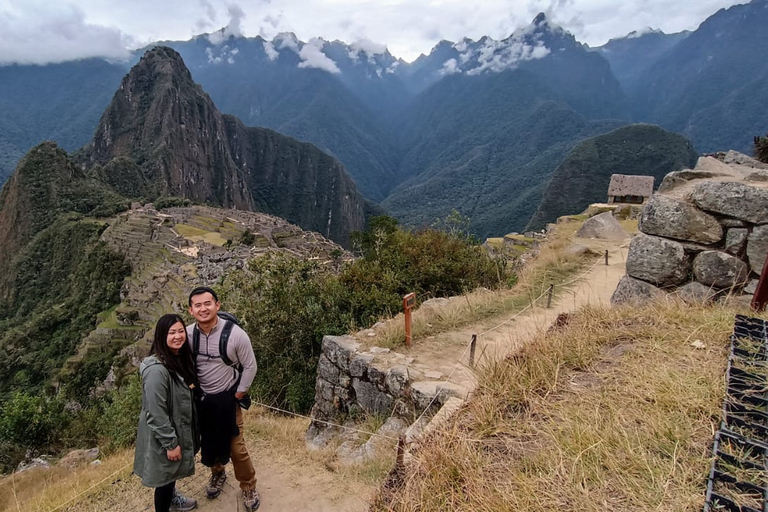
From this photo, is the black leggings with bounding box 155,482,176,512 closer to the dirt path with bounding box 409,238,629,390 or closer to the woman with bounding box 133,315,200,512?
the woman with bounding box 133,315,200,512

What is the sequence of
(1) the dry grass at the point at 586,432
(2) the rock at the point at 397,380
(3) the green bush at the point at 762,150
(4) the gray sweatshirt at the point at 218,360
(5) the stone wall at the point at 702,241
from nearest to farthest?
(1) the dry grass at the point at 586,432 < (4) the gray sweatshirt at the point at 218,360 < (5) the stone wall at the point at 702,241 < (2) the rock at the point at 397,380 < (3) the green bush at the point at 762,150

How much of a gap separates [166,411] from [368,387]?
2.57 m

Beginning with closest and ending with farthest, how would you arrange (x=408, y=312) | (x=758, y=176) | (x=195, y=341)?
(x=195, y=341) → (x=758, y=176) → (x=408, y=312)

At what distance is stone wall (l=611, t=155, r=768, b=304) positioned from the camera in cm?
434

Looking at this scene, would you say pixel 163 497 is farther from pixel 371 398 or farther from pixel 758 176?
pixel 758 176

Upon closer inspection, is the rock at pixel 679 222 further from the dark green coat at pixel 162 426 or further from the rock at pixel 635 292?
the dark green coat at pixel 162 426

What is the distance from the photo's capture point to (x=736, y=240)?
14.6ft

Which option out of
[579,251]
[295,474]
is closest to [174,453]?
[295,474]

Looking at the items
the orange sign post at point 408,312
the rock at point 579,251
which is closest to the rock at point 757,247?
the orange sign post at point 408,312

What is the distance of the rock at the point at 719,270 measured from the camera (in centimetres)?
442

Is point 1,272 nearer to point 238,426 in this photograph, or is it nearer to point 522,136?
point 238,426

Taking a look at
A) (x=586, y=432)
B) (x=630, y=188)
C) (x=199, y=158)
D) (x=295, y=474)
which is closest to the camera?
(x=586, y=432)

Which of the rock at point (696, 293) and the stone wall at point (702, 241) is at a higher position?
the stone wall at point (702, 241)

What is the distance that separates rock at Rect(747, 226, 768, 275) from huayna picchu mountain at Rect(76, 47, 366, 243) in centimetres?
10016
